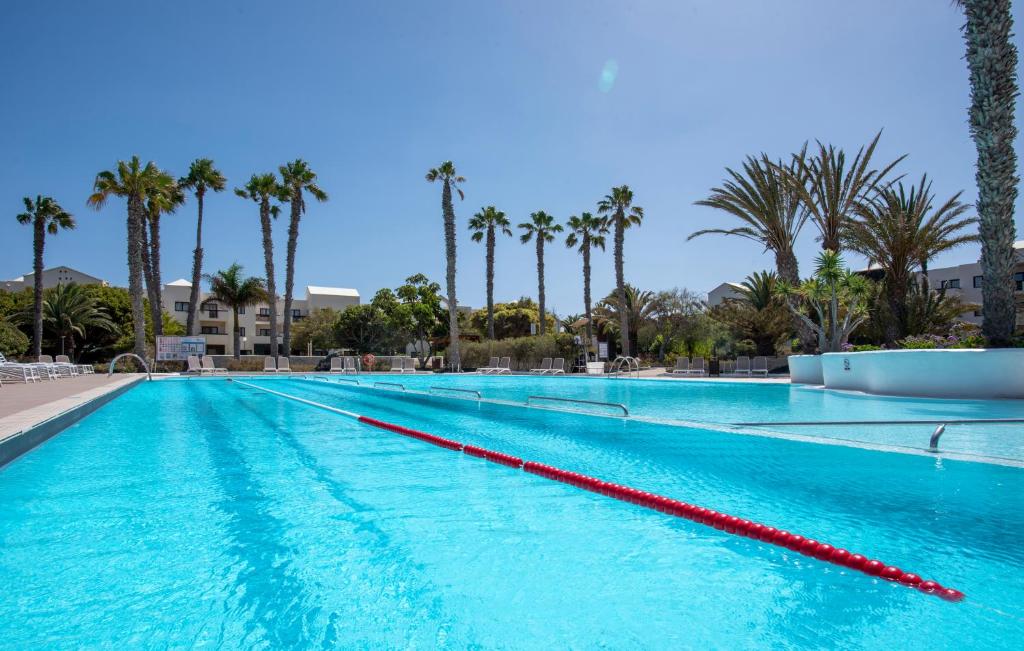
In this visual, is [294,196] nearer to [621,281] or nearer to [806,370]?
[621,281]

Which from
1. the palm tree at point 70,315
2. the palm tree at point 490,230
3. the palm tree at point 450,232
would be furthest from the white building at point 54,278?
the palm tree at point 450,232

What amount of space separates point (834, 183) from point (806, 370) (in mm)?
6629

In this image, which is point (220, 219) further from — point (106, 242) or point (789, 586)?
point (789, 586)

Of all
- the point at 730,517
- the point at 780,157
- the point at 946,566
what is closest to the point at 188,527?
the point at 730,517

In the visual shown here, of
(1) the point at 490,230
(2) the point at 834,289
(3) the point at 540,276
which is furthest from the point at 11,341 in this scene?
(2) the point at 834,289

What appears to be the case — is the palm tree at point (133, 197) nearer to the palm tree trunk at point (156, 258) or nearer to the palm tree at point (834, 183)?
the palm tree trunk at point (156, 258)

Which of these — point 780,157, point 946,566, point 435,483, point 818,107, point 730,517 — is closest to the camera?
point 946,566

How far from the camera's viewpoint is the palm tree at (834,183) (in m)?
19.2

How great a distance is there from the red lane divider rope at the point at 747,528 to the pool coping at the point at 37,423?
16.6 feet

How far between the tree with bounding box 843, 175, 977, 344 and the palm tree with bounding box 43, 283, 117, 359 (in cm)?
4526

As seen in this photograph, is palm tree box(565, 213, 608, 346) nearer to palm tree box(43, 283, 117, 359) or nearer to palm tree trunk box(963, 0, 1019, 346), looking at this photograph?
palm tree trunk box(963, 0, 1019, 346)

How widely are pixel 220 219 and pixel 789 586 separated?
123 ft

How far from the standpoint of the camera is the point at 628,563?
3334 mm

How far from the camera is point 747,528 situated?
3.79 metres
